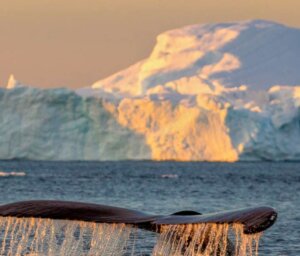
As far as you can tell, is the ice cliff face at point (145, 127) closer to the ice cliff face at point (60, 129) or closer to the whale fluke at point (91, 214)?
the ice cliff face at point (60, 129)

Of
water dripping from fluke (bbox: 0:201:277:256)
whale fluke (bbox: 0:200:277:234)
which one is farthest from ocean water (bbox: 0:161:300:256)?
whale fluke (bbox: 0:200:277:234)

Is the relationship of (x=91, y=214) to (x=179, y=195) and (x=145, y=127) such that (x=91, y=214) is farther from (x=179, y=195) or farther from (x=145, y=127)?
(x=145, y=127)

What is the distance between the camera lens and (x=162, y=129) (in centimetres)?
7425

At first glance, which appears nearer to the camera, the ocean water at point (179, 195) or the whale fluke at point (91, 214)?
the whale fluke at point (91, 214)

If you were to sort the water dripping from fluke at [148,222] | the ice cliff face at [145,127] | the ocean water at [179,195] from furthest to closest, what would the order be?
1. the ice cliff face at [145,127]
2. the ocean water at [179,195]
3. the water dripping from fluke at [148,222]

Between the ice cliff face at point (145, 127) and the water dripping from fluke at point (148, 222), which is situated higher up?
the ice cliff face at point (145, 127)

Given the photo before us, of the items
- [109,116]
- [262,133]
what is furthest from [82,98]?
[262,133]

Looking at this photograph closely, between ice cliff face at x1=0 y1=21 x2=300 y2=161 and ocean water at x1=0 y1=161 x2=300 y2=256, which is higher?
ice cliff face at x1=0 y1=21 x2=300 y2=161

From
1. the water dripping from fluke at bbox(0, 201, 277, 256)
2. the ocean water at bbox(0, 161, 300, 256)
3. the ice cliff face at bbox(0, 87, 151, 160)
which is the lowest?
the water dripping from fluke at bbox(0, 201, 277, 256)

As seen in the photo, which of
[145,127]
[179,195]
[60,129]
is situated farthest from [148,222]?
[145,127]

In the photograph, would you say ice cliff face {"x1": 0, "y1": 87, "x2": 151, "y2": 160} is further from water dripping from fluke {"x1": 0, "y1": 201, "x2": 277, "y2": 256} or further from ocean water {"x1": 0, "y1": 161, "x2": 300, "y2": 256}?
water dripping from fluke {"x1": 0, "y1": 201, "x2": 277, "y2": 256}

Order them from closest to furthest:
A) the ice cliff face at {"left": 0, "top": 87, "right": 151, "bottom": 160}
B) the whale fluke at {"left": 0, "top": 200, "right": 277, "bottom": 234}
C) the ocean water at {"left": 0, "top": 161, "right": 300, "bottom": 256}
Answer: the whale fluke at {"left": 0, "top": 200, "right": 277, "bottom": 234} → the ocean water at {"left": 0, "top": 161, "right": 300, "bottom": 256} → the ice cliff face at {"left": 0, "top": 87, "right": 151, "bottom": 160}

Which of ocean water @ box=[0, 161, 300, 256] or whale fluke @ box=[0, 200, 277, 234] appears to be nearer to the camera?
whale fluke @ box=[0, 200, 277, 234]

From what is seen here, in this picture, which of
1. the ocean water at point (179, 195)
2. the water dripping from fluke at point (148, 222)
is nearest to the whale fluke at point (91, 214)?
the water dripping from fluke at point (148, 222)
